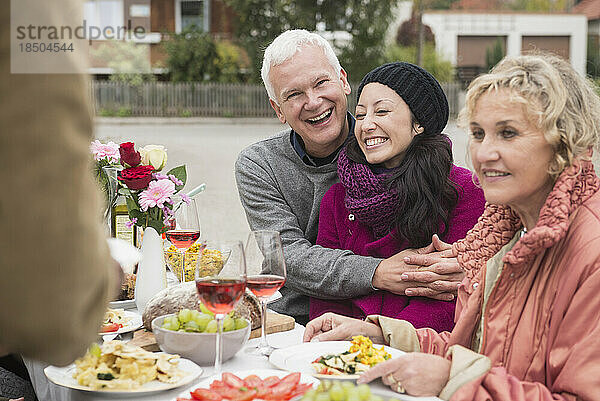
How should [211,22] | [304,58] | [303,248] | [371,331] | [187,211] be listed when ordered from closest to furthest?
[371,331] < [187,211] < [303,248] < [304,58] < [211,22]

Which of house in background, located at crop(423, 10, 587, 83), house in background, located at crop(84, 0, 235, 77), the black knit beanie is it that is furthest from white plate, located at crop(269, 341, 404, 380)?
house in background, located at crop(423, 10, 587, 83)

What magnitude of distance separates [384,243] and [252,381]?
1279 mm

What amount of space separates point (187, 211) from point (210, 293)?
107 cm

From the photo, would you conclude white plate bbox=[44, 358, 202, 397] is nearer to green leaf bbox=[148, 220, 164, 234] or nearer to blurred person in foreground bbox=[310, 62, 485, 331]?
green leaf bbox=[148, 220, 164, 234]

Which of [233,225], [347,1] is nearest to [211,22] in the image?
[347,1]

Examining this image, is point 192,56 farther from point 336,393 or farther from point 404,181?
point 336,393

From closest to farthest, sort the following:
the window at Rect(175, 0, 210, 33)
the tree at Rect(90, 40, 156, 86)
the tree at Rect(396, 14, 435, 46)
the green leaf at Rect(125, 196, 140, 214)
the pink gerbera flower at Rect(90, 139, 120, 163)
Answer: the green leaf at Rect(125, 196, 140, 214) < the pink gerbera flower at Rect(90, 139, 120, 163) < the tree at Rect(90, 40, 156, 86) < the window at Rect(175, 0, 210, 33) < the tree at Rect(396, 14, 435, 46)

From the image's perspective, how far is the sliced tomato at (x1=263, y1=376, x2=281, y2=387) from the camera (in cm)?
169

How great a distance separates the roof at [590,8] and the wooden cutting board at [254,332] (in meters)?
36.9

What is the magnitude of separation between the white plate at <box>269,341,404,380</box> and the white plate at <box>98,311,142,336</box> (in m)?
0.50

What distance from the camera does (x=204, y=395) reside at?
162cm

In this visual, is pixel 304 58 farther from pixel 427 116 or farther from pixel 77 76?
pixel 77 76

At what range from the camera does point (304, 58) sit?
318cm

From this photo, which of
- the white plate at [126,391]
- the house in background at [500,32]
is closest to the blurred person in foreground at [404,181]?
the white plate at [126,391]
